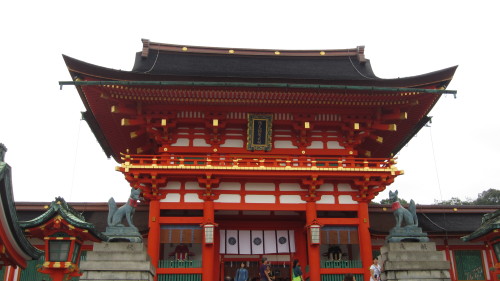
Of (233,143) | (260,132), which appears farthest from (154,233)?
(260,132)

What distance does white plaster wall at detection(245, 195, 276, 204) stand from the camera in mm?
17078

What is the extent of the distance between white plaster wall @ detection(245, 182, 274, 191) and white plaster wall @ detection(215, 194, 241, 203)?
532 mm

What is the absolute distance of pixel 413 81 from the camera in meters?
16.9

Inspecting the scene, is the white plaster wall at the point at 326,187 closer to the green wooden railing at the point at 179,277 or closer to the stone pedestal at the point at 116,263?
the green wooden railing at the point at 179,277

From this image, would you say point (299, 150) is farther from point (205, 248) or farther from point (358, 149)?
point (205, 248)

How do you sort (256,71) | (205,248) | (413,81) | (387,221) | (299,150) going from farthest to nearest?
1. (256,71)
2. (387,221)
3. (299,150)
4. (413,81)
5. (205,248)

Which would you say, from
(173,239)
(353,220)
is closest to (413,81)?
(353,220)

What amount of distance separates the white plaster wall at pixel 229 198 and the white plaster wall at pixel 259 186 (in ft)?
1.75

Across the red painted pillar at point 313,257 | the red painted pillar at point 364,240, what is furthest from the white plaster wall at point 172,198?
the red painted pillar at point 364,240

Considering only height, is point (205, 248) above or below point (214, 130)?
below

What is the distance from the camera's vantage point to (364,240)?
16.6m

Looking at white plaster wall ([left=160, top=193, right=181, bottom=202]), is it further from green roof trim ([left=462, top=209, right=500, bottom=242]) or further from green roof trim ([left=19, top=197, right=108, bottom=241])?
green roof trim ([left=462, top=209, right=500, bottom=242])

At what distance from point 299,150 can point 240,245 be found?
4.54 metres

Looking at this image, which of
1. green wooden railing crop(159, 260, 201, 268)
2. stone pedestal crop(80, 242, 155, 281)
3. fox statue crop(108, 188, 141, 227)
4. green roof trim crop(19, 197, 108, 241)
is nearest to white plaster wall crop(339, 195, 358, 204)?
green wooden railing crop(159, 260, 201, 268)
